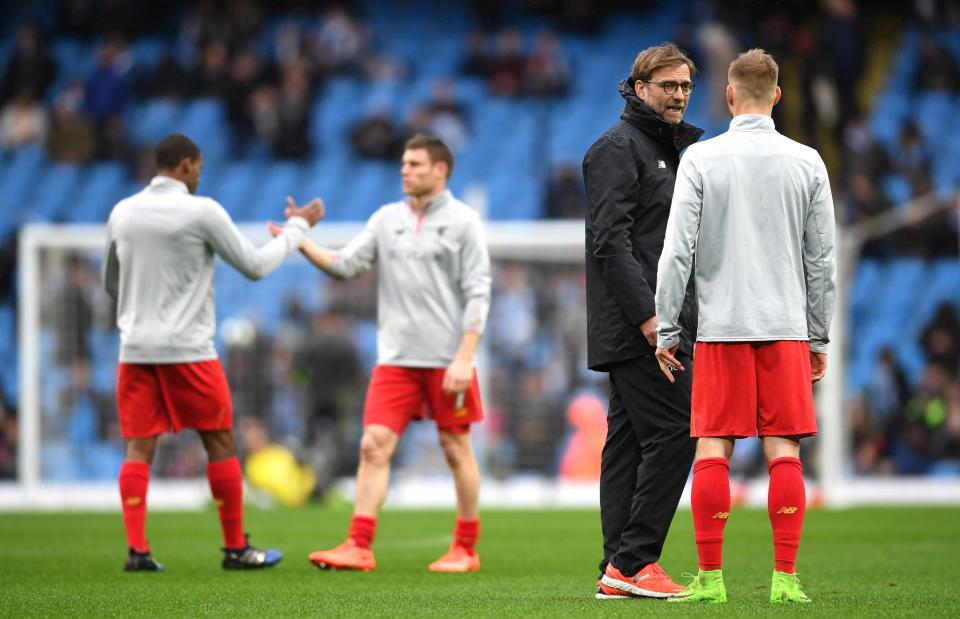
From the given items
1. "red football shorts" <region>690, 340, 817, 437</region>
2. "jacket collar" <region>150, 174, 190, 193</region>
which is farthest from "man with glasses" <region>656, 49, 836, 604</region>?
"jacket collar" <region>150, 174, 190, 193</region>

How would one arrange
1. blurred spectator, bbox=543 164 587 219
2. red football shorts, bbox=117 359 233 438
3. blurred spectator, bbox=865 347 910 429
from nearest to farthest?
1. red football shorts, bbox=117 359 233 438
2. blurred spectator, bbox=865 347 910 429
3. blurred spectator, bbox=543 164 587 219

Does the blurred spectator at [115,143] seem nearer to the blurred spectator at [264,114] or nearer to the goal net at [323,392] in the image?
the blurred spectator at [264,114]

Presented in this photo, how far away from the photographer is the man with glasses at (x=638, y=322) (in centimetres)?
596

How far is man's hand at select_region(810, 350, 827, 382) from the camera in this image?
5.85m

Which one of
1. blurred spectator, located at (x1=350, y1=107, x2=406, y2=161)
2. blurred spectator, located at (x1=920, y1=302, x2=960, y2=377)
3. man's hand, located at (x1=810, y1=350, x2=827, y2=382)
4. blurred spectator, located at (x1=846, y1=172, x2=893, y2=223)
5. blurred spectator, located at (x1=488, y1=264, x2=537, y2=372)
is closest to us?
man's hand, located at (x1=810, y1=350, x2=827, y2=382)

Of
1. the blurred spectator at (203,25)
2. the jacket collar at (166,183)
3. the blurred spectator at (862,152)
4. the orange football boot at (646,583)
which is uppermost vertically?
the blurred spectator at (203,25)

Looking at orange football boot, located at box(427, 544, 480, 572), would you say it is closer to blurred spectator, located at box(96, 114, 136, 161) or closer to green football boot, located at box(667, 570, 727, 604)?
green football boot, located at box(667, 570, 727, 604)

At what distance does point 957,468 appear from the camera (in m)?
15.4

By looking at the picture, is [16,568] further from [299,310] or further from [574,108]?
[574,108]

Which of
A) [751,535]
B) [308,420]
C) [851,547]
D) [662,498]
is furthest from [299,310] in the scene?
[662,498]

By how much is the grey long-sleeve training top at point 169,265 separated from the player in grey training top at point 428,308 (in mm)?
441

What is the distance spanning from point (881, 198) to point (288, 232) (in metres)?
12.3

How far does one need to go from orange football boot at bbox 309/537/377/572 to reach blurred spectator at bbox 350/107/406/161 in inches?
535

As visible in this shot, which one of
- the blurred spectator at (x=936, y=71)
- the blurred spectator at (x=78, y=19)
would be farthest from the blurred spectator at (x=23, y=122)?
the blurred spectator at (x=936, y=71)
